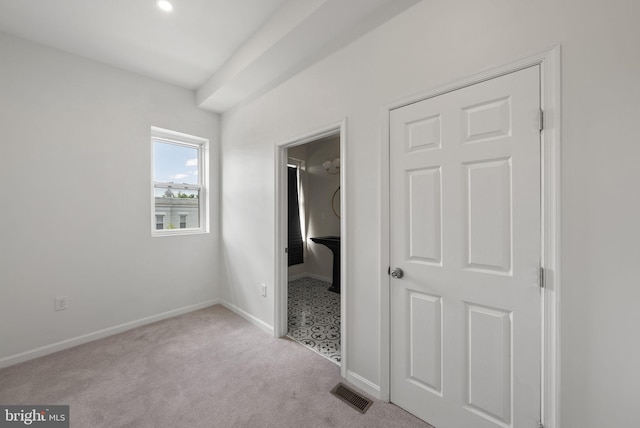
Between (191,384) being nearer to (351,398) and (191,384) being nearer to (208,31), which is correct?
(351,398)

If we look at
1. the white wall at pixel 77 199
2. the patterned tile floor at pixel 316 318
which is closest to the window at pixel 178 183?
the white wall at pixel 77 199

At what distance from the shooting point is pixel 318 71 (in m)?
2.12

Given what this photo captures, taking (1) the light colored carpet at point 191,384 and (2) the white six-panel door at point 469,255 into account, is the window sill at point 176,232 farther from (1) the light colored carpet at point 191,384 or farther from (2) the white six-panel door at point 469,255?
(2) the white six-panel door at point 469,255

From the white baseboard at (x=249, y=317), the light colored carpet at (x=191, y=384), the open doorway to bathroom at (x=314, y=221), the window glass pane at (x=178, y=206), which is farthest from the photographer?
the open doorway to bathroom at (x=314, y=221)

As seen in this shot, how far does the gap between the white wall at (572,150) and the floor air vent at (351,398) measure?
142 millimetres

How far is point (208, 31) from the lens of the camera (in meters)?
2.18

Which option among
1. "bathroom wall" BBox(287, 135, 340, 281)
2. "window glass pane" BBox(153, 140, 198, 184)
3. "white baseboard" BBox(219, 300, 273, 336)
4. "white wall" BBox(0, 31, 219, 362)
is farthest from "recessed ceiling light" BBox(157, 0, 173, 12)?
"white baseboard" BBox(219, 300, 273, 336)

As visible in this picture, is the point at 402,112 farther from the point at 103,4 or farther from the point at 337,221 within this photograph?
the point at 337,221

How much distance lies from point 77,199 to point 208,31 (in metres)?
2.05

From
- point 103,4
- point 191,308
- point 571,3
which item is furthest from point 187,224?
point 571,3

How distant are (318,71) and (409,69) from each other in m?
0.86

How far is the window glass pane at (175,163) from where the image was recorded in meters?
3.09

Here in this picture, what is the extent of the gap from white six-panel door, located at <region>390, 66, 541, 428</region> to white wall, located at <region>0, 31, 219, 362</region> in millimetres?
2793

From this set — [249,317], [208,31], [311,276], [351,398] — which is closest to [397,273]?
[351,398]
